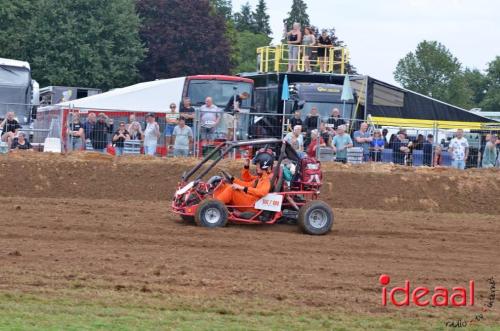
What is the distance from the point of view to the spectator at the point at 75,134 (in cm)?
2188

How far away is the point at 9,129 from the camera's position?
72.3ft

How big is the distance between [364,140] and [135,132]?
5231 mm

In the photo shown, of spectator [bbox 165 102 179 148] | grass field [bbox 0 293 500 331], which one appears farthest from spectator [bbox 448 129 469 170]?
grass field [bbox 0 293 500 331]

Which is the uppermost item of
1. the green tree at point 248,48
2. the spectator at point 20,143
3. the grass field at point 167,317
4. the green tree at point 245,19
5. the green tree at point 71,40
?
the green tree at point 245,19

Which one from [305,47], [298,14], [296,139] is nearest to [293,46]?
[305,47]

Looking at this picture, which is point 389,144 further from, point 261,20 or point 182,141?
point 261,20

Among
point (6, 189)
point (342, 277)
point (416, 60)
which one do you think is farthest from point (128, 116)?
point (416, 60)

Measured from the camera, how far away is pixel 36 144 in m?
22.8

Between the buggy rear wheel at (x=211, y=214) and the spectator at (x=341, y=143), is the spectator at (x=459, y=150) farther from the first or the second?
the buggy rear wheel at (x=211, y=214)

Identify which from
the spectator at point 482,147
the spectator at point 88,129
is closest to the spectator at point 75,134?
the spectator at point 88,129

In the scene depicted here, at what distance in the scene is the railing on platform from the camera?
101ft

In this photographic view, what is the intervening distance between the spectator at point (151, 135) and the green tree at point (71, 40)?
3074cm

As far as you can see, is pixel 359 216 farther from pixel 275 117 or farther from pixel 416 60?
pixel 416 60

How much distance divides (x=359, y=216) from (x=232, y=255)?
5492 millimetres
